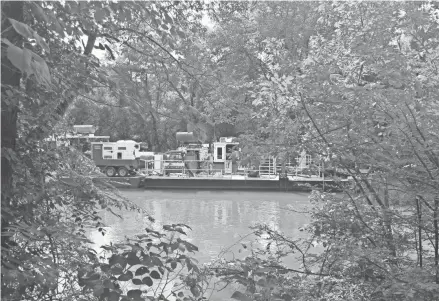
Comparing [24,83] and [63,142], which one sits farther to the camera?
[63,142]

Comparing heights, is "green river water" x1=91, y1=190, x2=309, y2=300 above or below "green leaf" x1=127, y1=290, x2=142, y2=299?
below

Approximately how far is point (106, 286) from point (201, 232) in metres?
10.1

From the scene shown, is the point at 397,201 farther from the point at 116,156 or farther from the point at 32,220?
the point at 116,156

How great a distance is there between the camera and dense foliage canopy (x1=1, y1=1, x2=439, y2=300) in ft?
6.49

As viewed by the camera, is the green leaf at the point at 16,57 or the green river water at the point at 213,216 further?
the green river water at the point at 213,216

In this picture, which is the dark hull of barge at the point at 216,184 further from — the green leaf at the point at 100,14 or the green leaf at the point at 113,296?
the green leaf at the point at 100,14

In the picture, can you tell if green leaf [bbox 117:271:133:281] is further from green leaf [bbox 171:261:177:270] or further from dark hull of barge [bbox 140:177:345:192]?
dark hull of barge [bbox 140:177:345:192]

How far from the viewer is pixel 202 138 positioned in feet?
6.65

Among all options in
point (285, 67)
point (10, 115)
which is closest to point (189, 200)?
point (285, 67)

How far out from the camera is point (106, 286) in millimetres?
1870

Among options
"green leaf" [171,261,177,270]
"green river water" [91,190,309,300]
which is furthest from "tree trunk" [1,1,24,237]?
"green river water" [91,190,309,300]

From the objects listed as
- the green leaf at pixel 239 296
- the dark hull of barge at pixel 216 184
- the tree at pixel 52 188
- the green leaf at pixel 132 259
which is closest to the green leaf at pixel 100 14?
the tree at pixel 52 188

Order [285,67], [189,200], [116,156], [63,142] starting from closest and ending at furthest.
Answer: [63,142], [285,67], [189,200], [116,156]

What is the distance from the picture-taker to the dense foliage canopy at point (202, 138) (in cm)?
198
